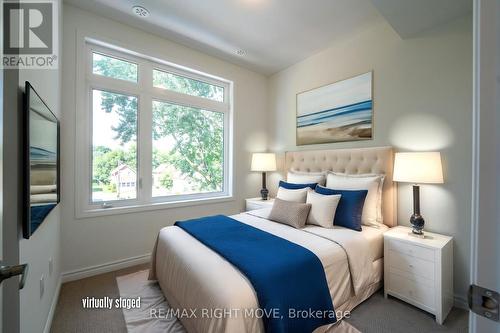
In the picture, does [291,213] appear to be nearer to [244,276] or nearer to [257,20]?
[244,276]

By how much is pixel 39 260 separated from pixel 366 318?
2421 mm

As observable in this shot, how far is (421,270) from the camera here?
6.01ft

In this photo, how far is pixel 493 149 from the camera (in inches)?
19.2


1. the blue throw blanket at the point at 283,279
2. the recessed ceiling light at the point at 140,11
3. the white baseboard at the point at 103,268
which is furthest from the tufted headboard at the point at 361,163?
the recessed ceiling light at the point at 140,11

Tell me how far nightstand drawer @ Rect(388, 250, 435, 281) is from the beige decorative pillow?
0.83 meters

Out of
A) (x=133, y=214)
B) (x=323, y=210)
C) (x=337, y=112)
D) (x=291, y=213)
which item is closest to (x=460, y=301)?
(x=323, y=210)

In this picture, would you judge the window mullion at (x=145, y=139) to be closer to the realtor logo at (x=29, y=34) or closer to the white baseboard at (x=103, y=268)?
the white baseboard at (x=103, y=268)

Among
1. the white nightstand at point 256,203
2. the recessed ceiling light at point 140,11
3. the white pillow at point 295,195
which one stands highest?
the recessed ceiling light at point 140,11

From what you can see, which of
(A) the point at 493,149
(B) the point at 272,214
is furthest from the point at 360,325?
(A) the point at 493,149

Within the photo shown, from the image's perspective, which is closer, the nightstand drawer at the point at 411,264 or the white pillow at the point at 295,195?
the nightstand drawer at the point at 411,264

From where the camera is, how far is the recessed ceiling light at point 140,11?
7.70 feet

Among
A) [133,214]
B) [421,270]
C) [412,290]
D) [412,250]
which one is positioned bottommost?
[412,290]

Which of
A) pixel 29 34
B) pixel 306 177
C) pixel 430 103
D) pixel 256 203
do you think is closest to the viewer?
pixel 29 34

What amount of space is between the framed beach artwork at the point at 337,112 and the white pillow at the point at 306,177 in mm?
494
